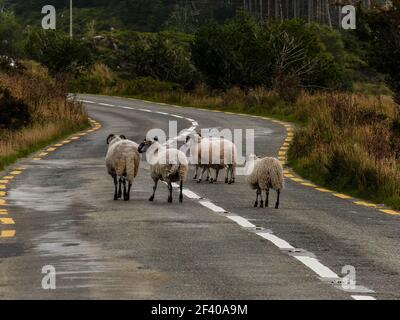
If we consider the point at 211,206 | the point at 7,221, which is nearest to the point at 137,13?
the point at 211,206

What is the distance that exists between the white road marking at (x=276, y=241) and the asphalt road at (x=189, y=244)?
1 centimetres

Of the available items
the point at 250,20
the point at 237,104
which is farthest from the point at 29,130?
the point at 250,20

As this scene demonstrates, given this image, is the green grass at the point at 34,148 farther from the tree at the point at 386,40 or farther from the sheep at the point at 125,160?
the tree at the point at 386,40

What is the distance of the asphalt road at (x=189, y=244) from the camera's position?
10.5 meters

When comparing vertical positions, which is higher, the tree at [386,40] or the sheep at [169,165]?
the tree at [386,40]

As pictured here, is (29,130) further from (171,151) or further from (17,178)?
(171,151)

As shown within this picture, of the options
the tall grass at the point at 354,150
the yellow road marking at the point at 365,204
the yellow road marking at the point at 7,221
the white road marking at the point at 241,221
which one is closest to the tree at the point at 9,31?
the tall grass at the point at 354,150

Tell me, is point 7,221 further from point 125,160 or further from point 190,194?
point 190,194

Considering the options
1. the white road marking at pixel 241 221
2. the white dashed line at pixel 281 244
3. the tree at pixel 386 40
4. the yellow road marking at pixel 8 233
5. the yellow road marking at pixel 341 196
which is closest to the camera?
the white dashed line at pixel 281 244

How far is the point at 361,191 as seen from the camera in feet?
70.1

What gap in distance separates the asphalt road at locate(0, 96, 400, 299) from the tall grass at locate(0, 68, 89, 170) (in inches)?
280

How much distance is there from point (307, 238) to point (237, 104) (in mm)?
36414

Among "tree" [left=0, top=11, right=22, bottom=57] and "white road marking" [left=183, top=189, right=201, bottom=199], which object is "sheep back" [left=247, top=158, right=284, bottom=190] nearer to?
"white road marking" [left=183, top=189, right=201, bottom=199]

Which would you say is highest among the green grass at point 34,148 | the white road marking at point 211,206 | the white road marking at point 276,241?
the white road marking at point 276,241
